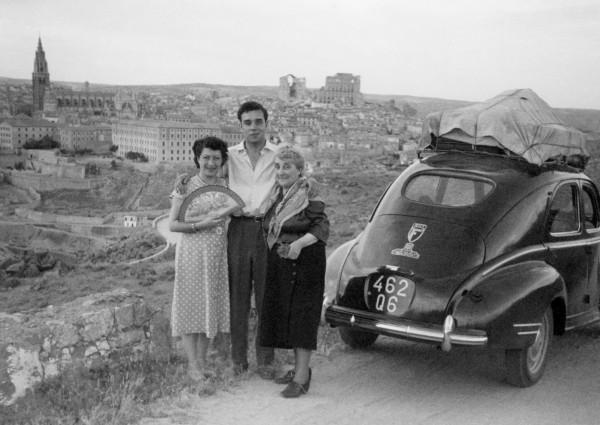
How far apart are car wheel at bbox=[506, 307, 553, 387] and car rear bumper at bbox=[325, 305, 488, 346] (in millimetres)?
530

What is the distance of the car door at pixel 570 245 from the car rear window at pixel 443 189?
0.57 meters

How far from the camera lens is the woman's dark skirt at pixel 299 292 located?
15.6 feet

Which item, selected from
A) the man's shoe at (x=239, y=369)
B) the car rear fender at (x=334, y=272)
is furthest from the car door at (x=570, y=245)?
the man's shoe at (x=239, y=369)

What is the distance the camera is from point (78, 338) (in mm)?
5090

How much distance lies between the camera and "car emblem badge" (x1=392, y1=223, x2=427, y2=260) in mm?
4855

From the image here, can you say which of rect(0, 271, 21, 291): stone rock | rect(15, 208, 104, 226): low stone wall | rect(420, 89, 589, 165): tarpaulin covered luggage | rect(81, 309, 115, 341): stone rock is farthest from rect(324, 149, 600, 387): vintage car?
rect(15, 208, 104, 226): low stone wall

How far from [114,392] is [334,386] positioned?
1.49 m

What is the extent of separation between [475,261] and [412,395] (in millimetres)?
1007

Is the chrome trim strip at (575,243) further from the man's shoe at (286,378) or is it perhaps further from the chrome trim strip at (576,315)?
the man's shoe at (286,378)

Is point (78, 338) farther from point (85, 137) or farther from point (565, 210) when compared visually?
point (85, 137)

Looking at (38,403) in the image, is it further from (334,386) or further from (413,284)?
(413,284)

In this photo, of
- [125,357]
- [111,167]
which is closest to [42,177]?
[111,167]

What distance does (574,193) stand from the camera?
5605mm

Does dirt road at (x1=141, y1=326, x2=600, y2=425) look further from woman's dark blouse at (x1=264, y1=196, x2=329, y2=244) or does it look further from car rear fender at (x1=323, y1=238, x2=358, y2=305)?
woman's dark blouse at (x1=264, y1=196, x2=329, y2=244)
